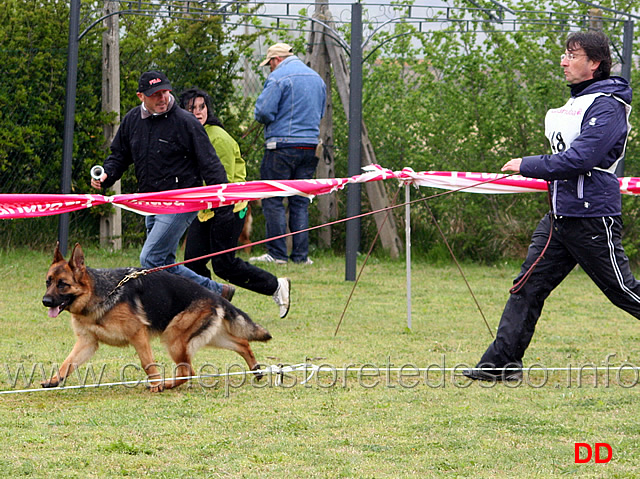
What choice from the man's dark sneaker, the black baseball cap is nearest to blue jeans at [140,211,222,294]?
the black baseball cap

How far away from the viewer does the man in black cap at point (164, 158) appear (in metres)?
7.07

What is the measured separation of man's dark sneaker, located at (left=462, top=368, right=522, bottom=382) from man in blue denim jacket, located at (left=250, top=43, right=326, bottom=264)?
5.94 metres

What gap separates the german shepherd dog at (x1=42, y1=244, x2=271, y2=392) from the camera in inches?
218

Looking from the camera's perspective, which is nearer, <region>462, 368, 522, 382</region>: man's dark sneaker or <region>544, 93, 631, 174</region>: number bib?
<region>544, 93, 631, 174</region>: number bib

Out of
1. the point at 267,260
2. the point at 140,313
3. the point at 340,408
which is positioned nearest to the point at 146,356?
the point at 140,313

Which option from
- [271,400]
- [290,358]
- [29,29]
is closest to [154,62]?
[29,29]

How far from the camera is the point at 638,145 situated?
12.2 meters

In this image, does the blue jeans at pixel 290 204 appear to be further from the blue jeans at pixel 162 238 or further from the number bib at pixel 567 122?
the number bib at pixel 567 122

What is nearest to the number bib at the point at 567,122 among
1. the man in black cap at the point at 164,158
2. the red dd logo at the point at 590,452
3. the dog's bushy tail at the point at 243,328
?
the red dd logo at the point at 590,452

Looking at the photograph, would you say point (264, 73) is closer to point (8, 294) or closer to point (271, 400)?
point (8, 294)

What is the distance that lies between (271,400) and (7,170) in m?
6.74

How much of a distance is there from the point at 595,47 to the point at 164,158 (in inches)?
127

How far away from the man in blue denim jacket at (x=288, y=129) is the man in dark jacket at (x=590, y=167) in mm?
5957

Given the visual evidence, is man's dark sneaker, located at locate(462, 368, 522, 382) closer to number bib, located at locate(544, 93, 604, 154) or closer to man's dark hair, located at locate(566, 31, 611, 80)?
number bib, located at locate(544, 93, 604, 154)
